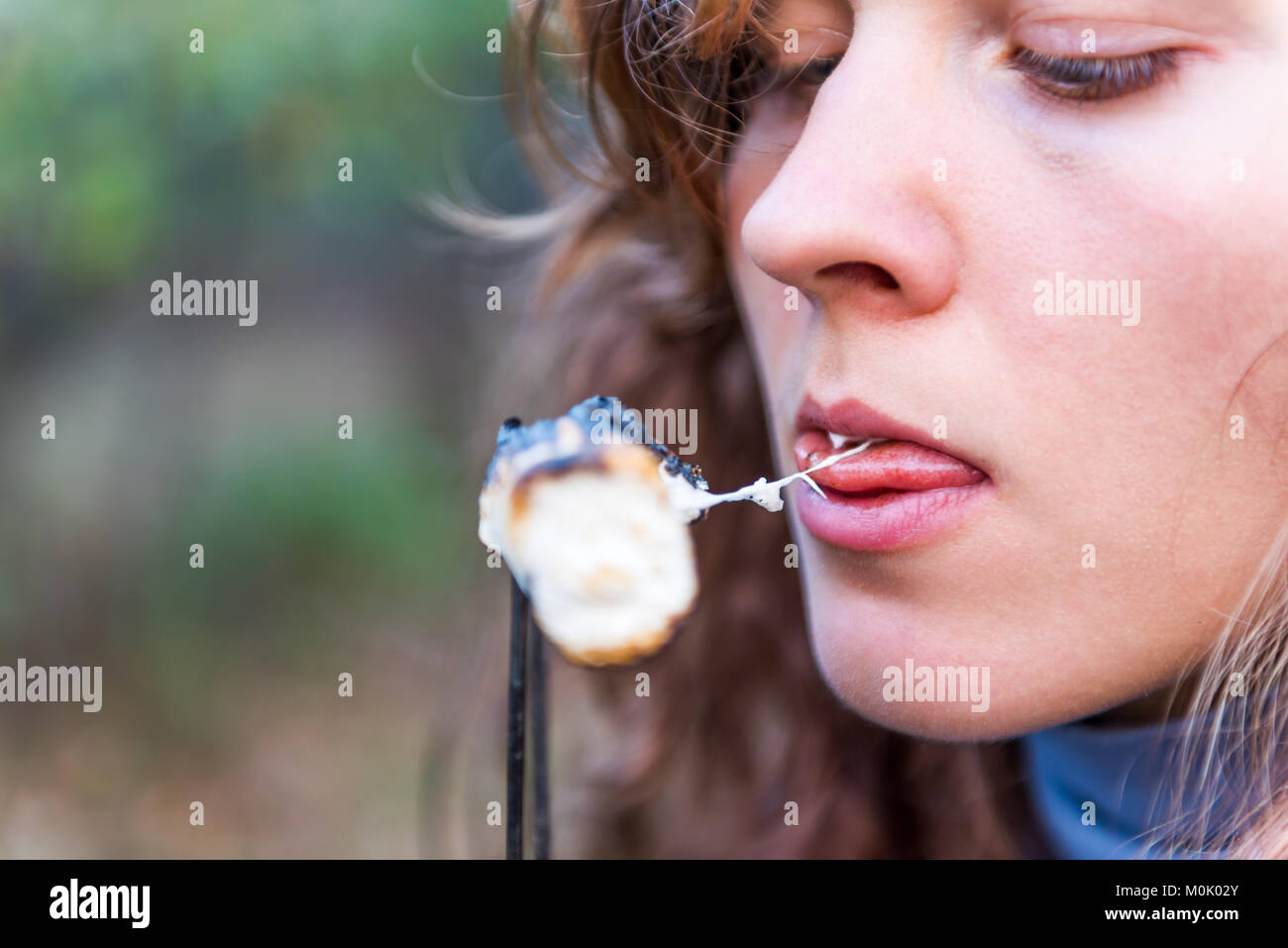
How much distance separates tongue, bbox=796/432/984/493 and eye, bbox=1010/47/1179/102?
238 mm

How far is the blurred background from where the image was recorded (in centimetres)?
167

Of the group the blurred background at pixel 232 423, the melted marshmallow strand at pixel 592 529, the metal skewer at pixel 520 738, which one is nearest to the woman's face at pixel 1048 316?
the melted marshmallow strand at pixel 592 529

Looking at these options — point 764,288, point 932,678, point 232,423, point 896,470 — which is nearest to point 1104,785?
point 932,678

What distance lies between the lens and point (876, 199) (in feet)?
2.18

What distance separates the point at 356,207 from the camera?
1.78 meters

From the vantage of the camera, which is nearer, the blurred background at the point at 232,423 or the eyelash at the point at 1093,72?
the eyelash at the point at 1093,72

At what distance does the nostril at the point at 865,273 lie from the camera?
2.21 ft

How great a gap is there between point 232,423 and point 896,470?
1439 mm

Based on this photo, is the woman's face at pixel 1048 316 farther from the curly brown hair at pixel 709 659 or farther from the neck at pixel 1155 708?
the curly brown hair at pixel 709 659

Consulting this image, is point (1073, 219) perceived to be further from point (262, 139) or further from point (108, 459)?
point (108, 459)

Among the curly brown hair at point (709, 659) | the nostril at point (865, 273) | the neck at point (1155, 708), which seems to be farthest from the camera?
the curly brown hair at point (709, 659)

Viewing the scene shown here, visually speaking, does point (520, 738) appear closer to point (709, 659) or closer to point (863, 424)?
point (863, 424)

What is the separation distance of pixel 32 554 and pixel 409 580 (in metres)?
0.69

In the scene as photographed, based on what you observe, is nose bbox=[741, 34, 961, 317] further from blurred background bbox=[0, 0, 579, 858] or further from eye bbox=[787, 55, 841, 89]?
blurred background bbox=[0, 0, 579, 858]
